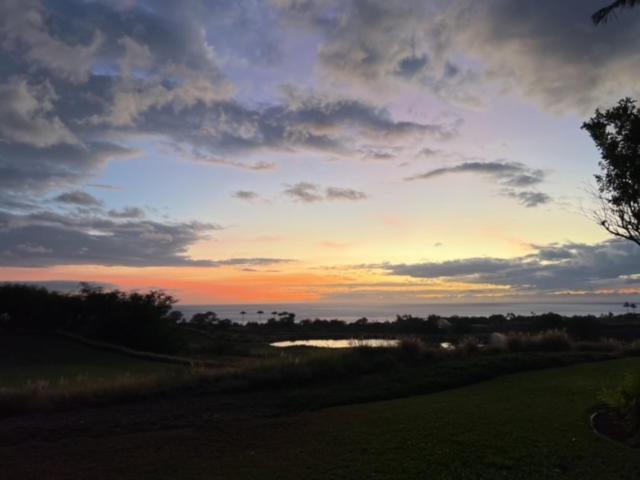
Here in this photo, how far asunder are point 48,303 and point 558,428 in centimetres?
4411

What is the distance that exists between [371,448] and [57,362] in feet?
87.8

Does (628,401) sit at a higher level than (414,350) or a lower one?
lower

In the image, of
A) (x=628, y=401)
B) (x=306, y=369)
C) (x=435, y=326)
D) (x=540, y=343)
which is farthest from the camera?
(x=435, y=326)

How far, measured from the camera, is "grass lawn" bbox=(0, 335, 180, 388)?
23.0m

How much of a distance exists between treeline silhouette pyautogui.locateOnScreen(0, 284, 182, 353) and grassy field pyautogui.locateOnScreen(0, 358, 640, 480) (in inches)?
1404

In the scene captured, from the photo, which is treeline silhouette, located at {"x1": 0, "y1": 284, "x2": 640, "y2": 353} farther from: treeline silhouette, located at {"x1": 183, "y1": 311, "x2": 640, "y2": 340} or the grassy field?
the grassy field

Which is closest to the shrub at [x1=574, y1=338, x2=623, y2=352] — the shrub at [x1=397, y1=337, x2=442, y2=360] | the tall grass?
the tall grass

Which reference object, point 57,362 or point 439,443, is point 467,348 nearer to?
point 439,443

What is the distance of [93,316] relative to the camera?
47438mm

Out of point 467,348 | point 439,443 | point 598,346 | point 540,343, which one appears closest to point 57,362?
point 467,348

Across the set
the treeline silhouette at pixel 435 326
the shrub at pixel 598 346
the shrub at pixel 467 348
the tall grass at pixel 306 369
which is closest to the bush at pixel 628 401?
the tall grass at pixel 306 369

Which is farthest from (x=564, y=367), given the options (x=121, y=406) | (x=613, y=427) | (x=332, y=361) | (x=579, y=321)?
(x=579, y=321)

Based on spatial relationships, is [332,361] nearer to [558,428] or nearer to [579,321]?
[558,428]

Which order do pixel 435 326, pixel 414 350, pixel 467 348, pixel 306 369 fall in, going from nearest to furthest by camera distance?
pixel 306 369, pixel 414 350, pixel 467 348, pixel 435 326
